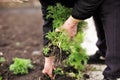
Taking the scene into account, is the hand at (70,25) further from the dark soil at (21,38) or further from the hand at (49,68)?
the dark soil at (21,38)

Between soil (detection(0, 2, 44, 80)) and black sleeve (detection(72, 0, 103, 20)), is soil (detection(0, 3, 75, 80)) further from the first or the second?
black sleeve (detection(72, 0, 103, 20))

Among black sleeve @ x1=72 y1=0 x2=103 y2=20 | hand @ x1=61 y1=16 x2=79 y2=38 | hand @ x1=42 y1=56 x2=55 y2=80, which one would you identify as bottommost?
hand @ x1=42 y1=56 x2=55 y2=80

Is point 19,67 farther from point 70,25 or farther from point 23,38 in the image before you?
point 23,38

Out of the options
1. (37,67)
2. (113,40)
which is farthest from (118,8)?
(37,67)

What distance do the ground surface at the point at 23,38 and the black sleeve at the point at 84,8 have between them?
0.90 m

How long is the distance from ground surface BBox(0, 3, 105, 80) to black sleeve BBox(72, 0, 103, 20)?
2.97ft

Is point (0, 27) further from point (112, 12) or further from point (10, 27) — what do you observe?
point (112, 12)

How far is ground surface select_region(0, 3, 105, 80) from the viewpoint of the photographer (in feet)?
15.4

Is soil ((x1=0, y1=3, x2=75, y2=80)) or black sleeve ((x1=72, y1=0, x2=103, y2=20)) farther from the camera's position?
soil ((x1=0, y1=3, x2=75, y2=80))

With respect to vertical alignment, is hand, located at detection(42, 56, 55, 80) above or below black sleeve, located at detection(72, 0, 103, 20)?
below

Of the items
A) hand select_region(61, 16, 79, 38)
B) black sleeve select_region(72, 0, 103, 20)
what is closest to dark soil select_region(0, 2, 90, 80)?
hand select_region(61, 16, 79, 38)

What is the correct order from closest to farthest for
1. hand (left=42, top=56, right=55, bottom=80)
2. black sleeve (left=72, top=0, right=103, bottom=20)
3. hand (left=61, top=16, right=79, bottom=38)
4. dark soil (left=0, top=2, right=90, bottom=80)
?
black sleeve (left=72, top=0, right=103, bottom=20)
hand (left=61, top=16, right=79, bottom=38)
hand (left=42, top=56, right=55, bottom=80)
dark soil (left=0, top=2, right=90, bottom=80)

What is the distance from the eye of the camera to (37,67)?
4.85 m

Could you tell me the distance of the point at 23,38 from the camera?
6.89m
